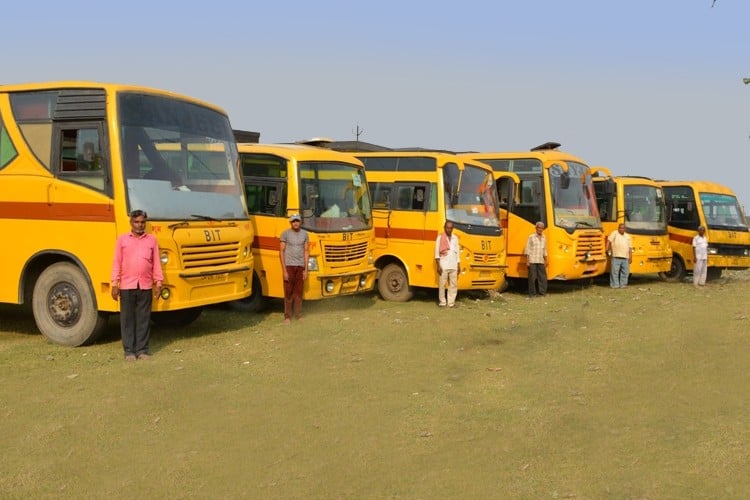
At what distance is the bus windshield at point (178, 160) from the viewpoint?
885cm

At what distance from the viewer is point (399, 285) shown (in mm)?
14148

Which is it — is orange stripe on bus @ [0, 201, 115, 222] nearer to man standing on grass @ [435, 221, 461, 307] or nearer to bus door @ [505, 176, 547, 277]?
man standing on grass @ [435, 221, 461, 307]

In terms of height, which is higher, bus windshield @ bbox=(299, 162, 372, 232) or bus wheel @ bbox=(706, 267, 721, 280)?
bus windshield @ bbox=(299, 162, 372, 232)

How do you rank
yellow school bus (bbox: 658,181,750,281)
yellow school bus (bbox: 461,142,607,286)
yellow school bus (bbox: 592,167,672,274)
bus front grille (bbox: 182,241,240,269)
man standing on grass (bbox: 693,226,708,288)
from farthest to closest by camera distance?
yellow school bus (bbox: 658,181,750,281), yellow school bus (bbox: 592,167,672,274), man standing on grass (bbox: 693,226,708,288), yellow school bus (bbox: 461,142,607,286), bus front grille (bbox: 182,241,240,269)

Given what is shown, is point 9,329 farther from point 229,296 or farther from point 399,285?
point 399,285

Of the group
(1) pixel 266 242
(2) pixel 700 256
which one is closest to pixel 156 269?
(1) pixel 266 242

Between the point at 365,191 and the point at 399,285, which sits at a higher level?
the point at 365,191

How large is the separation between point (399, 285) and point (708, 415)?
27.4ft

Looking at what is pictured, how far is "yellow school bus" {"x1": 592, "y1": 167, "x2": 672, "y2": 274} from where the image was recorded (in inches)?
706

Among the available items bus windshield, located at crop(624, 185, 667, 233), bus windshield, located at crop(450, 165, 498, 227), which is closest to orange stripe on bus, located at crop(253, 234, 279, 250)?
bus windshield, located at crop(450, 165, 498, 227)

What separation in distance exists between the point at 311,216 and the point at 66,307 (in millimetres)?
3992

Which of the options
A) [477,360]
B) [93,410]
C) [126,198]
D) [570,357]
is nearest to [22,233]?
[126,198]

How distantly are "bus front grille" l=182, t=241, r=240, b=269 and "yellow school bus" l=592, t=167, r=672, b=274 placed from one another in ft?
35.2

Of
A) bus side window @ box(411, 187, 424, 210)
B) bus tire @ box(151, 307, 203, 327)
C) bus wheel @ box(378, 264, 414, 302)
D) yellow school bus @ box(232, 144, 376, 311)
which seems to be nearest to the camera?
bus tire @ box(151, 307, 203, 327)
